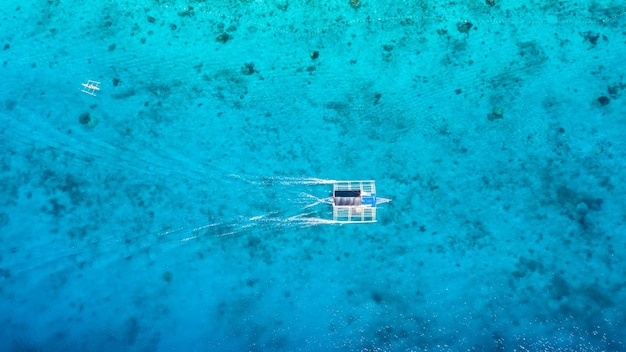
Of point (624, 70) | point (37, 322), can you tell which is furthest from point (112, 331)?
point (624, 70)

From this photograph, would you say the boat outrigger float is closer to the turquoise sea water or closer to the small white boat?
the turquoise sea water

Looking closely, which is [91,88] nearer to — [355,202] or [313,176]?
[313,176]

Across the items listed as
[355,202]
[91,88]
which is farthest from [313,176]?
[91,88]

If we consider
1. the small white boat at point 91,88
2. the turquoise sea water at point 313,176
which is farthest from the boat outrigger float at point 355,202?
the small white boat at point 91,88

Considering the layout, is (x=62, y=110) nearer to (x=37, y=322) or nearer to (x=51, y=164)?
(x=51, y=164)

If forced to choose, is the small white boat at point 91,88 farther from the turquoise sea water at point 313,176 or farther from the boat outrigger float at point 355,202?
the boat outrigger float at point 355,202
